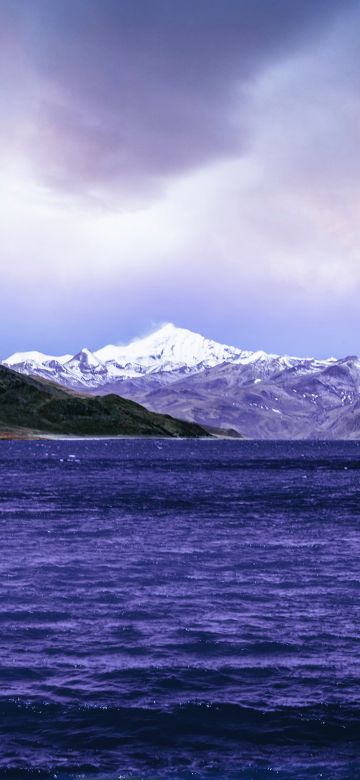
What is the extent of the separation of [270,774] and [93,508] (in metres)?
68.3

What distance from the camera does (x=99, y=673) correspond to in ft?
85.4

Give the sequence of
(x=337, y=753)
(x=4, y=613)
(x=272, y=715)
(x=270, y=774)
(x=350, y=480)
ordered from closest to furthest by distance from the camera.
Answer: (x=270, y=774) → (x=337, y=753) → (x=272, y=715) → (x=4, y=613) → (x=350, y=480)

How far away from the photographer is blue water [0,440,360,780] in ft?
65.1

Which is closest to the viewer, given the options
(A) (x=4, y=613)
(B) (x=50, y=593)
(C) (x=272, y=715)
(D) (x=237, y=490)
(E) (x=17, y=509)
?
(C) (x=272, y=715)

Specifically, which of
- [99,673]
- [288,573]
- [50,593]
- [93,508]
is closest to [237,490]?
[93,508]

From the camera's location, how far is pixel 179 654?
28.4 meters

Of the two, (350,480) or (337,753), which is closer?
(337,753)

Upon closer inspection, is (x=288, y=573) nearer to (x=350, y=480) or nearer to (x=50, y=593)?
(x=50, y=593)

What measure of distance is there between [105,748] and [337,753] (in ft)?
18.8

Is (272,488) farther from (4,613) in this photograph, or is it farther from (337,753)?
(337,753)

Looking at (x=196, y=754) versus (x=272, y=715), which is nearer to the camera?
(x=196, y=754)

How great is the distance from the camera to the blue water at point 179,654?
19.8 m

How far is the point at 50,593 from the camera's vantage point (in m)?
39.1

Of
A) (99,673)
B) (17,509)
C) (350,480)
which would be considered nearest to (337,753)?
(99,673)
